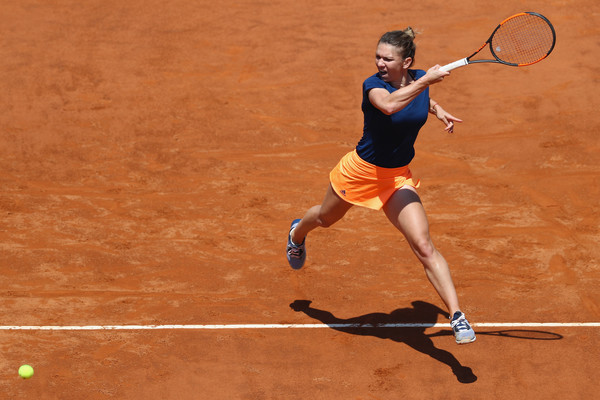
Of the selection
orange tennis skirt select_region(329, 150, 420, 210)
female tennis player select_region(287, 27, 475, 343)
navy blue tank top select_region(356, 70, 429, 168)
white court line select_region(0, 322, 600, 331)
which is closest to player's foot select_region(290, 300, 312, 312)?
white court line select_region(0, 322, 600, 331)

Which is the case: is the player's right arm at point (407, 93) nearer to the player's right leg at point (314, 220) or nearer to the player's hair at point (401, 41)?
the player's hair at point (401, 41)

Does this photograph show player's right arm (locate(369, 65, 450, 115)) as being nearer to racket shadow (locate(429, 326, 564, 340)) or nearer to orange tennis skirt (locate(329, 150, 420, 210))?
orange tennis skirt (locate(329, 150, 420, 210))

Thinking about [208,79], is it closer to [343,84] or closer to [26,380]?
[343,84]

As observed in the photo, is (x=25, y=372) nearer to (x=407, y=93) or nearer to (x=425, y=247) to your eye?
(x=425, y=247)

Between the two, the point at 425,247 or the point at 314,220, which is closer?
the point at 425,247

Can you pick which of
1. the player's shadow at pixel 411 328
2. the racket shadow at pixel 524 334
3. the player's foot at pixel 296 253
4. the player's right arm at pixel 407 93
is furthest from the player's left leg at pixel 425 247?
the player's foot at pixel 296 253

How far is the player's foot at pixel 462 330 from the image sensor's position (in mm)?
6215

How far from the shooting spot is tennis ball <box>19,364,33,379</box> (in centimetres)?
658

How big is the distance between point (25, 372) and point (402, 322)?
333 centimetres

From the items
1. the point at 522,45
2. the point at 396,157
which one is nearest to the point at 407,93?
the point at 396,157

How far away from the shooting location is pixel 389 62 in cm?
635

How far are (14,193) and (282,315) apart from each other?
4.19m

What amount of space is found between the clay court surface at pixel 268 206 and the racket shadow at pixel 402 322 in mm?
26

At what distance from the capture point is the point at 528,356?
693 cm
